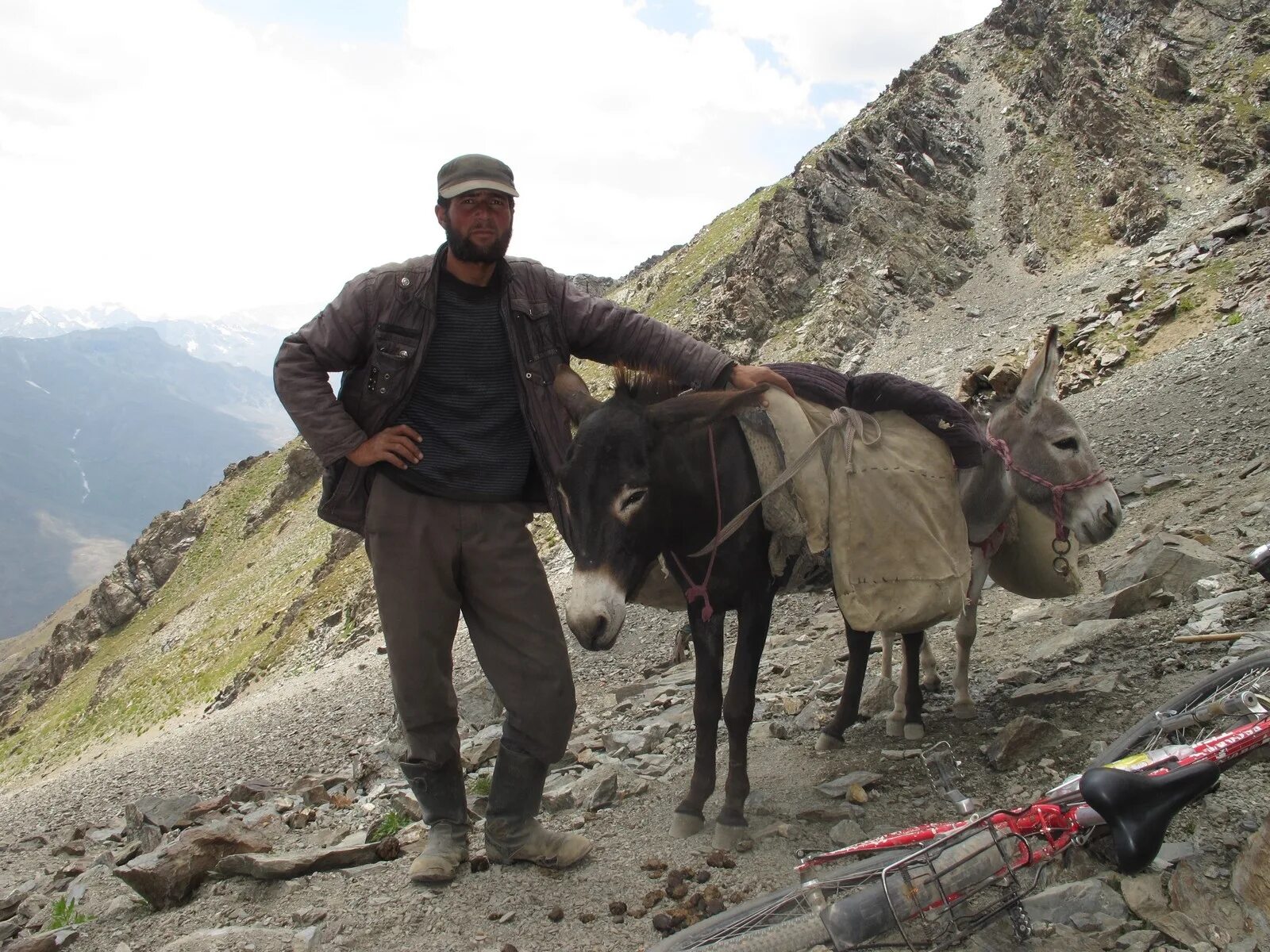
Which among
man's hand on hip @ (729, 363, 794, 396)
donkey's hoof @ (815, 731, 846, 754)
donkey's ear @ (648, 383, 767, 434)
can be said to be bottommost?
donkey's hoof @ (815, 731, 846, 754)

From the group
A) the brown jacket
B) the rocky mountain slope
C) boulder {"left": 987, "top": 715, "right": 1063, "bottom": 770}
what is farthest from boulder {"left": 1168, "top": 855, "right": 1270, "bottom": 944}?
the brown jacket

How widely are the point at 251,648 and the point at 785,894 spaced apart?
2976 centimetres

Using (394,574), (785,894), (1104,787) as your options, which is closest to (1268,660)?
(1104,787)

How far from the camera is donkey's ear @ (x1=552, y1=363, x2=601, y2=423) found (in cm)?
445

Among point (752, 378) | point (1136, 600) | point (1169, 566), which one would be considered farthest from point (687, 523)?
point (1169, 566)

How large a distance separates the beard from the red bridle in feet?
10.6

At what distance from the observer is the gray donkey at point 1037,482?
573 centimetres

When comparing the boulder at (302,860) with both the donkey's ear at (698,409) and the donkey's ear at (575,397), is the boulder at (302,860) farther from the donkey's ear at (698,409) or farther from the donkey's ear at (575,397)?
the donkey's ear at (698,409)

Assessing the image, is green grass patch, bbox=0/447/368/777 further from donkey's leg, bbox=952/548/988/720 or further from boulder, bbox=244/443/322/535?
donkey's leg, bbox=952/548/988/720

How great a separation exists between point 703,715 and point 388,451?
208cm

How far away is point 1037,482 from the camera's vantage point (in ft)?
19.1

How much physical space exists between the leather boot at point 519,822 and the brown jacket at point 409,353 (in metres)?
1.18

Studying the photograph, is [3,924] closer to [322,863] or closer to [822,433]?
[322,863]

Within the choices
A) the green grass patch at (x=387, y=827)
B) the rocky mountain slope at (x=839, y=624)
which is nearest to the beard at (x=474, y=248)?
the rocky mountain slope at (x=839, y=624)
